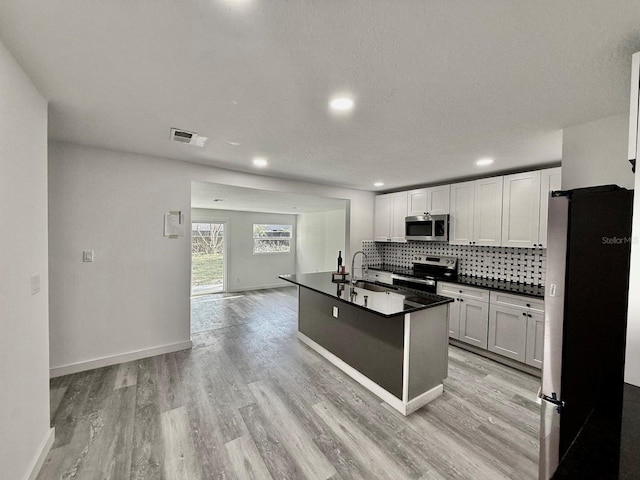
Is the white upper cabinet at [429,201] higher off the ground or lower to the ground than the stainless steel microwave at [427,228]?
higher

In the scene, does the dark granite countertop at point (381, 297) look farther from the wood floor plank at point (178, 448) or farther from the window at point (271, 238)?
the window at point (271, 238)

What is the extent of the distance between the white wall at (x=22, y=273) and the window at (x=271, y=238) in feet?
20.1

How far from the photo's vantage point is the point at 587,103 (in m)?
1.70

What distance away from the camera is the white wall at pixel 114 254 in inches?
107

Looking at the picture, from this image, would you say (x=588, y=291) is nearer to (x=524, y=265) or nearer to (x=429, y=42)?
(x=429, y=42)

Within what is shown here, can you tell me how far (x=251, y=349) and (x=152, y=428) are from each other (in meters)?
1.48

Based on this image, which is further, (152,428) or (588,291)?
(152,428)

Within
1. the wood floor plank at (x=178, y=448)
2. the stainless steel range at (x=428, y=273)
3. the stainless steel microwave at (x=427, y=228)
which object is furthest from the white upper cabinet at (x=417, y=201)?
the wood floor plank at (x=178, y=448)

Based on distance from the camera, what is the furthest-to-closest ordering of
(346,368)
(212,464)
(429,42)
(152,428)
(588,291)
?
(346,368) < (152,428) < (212,464) < (588,291) < (429,42)

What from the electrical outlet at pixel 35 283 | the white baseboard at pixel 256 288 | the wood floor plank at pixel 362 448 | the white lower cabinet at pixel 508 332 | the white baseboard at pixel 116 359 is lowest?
the white baseboard at pixel 256 288

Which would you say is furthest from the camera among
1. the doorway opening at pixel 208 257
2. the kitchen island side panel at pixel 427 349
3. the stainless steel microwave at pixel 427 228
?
the doorway opening at pixel 208 257

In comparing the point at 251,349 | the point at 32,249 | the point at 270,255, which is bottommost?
the point at 251,349

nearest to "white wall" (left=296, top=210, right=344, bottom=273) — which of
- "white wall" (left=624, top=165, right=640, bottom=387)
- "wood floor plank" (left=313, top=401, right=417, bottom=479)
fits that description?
"wood floor plank" (left=313, top=401, right=417, bottom=479)

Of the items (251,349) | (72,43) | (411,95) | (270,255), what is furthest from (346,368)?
(270,255)
